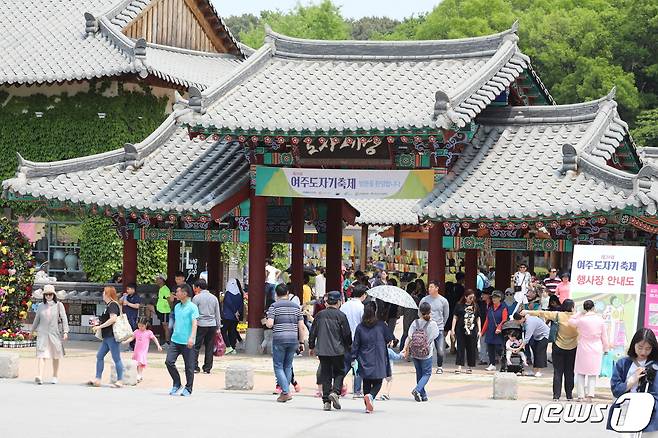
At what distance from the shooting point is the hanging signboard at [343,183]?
26.4 meters

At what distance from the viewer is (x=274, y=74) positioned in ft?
94.3

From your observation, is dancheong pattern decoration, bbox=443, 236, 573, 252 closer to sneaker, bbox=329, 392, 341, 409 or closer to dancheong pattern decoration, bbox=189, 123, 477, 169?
dancheong pattern decoration, bbox=189, 123, 477, 169

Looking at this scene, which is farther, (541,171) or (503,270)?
(503,270)

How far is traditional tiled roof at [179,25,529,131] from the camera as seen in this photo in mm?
25516

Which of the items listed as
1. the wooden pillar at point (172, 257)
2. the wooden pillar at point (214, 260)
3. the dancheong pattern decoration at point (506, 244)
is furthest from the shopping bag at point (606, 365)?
the wooden pillar at point (172, 257)

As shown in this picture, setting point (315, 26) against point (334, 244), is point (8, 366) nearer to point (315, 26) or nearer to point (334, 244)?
point (334, 244)

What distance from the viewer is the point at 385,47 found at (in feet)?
94.3

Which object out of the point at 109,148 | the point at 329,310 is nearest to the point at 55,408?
the point at 329,310

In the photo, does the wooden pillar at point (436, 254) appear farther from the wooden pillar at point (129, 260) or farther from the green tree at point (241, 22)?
the green tree at point (241, 22)

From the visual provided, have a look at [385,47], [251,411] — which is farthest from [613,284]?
[385,47]

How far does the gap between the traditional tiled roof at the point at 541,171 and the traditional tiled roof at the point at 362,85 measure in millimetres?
1170

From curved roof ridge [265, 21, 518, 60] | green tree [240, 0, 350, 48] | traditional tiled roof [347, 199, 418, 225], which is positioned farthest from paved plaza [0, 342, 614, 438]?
green tree [240, 0, 350, 48]

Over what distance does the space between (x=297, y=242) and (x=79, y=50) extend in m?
11.1

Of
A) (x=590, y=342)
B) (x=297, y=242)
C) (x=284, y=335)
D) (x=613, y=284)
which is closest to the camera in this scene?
(x=284, y=335)
